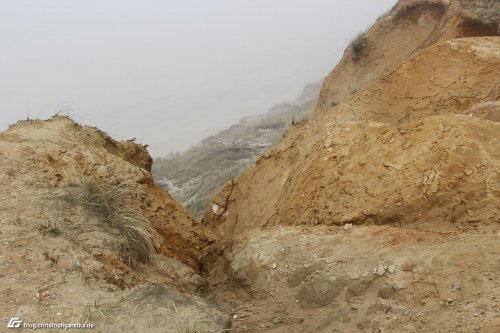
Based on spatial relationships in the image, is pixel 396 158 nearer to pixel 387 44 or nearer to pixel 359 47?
pixel 387 44

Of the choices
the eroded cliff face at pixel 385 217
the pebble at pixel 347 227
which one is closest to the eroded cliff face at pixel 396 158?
the eroded cliff face at pixel 385 217

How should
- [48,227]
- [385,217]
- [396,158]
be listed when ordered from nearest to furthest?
[48,227] < [385,217] < [396,158]

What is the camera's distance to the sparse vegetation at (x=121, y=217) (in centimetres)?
462

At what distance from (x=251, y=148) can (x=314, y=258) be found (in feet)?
54.3

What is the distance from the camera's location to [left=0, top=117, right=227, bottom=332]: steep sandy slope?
3.32 m

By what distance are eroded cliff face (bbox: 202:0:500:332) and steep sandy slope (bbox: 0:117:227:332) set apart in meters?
0.64

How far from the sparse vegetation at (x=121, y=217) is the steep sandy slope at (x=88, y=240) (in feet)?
0.04

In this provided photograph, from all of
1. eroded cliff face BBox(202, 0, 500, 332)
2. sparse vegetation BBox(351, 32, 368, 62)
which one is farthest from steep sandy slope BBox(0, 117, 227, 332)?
sparse vegetation BBox(351, 32, 368, 62)

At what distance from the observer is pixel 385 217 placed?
481cm

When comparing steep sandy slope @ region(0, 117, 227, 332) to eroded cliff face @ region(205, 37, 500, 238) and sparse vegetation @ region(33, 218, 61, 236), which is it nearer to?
Result: sparse vegetation @ region(33, 218, 61, 236)

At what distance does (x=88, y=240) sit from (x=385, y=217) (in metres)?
2.95

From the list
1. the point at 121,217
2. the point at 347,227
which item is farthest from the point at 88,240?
the point at 347,227

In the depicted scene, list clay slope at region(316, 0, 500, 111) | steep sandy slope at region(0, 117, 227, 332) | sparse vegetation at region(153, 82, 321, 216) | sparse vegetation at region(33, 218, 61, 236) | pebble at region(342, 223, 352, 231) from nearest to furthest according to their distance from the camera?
steep sandy slope at region(0, 117, 227, 332) → sparse vegetation at region(33, 218, 61, 236) → pebble at region(342, 223, 352, 231) → clay slope at region(316, 0, 500, 111) → sparse vegetation at region(153, 82, 321, 216)

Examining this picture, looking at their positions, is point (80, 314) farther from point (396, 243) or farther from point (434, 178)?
point (434, 178)
